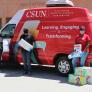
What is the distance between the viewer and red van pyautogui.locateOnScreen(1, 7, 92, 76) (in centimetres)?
1182

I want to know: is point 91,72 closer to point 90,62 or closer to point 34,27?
point 90,62

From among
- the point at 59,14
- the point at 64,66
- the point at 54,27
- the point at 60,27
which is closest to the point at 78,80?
the point at 64,66

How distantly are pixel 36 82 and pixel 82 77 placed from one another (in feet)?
4.71

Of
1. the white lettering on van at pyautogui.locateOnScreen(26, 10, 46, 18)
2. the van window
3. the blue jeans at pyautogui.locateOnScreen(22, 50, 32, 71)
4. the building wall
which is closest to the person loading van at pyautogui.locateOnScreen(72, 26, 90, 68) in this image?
the white lettering on van at pyautogui.locateOnScreen(26, 10, 46, 18)

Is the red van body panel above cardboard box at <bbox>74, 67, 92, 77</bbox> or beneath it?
above

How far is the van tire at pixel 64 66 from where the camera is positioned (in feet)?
39.2

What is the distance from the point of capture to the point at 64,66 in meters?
12.0

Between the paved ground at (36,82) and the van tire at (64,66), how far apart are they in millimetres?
206

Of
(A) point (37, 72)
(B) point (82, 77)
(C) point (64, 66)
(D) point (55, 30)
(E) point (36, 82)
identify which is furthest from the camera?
(A) point (37, 72)

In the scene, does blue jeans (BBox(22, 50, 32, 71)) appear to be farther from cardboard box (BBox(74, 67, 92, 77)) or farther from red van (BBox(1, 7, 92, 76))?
cardboard box (BBox(74, 67, 92, 77))

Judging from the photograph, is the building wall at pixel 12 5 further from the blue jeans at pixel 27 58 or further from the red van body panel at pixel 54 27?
the blue jeans at pixel 27 58

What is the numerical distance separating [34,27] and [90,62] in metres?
2.35

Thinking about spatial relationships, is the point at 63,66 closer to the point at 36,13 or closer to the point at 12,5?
the point at 36,13

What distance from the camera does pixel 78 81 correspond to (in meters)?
10.7
